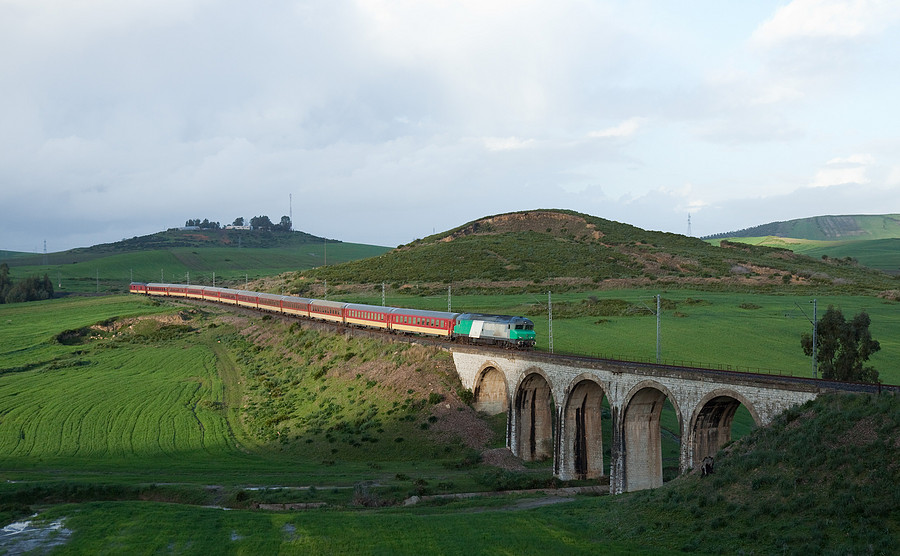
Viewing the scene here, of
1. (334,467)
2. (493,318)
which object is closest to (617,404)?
(493,318)

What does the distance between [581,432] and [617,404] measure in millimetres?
5201

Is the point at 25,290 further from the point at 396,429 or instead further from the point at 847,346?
the point at 847,346

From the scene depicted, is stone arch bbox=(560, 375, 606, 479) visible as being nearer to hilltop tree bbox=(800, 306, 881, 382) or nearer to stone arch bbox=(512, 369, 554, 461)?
stone arch bbox=(512, 369, 554, 461)

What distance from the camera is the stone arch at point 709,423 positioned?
3669cm

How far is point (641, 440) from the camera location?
42375mm

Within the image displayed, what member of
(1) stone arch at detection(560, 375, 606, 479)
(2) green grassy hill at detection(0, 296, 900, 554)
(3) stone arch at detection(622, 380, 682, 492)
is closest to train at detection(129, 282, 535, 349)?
(2) green grassy hill at detection(0, 296, 900, 554)

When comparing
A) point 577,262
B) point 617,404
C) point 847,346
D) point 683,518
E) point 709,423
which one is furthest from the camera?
point 577,262

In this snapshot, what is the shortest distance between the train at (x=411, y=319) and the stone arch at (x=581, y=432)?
36.8 ft

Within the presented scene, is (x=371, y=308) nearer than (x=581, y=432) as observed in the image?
No

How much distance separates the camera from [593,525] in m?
31.4

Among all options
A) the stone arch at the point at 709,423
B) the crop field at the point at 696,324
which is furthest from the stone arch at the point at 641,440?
the crop field at the point at 696,324

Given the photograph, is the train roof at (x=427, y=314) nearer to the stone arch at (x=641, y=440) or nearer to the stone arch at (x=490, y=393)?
the stone arch at (x=490, y=393)

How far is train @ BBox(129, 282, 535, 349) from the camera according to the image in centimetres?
5788

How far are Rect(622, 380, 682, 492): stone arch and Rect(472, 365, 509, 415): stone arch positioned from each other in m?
16.3
